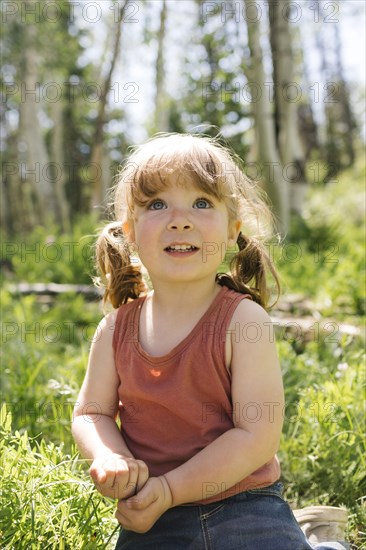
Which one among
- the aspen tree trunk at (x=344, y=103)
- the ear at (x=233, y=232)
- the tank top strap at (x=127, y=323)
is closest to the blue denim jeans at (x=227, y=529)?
the tank top strap at (x=127, y=323)

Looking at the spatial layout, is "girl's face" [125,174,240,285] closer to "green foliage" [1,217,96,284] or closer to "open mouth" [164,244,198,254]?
"open mouth" [164,244,198,254]

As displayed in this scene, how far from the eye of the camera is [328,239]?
8.61m

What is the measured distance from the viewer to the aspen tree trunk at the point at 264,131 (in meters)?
8.08

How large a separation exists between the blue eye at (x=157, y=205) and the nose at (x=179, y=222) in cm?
8

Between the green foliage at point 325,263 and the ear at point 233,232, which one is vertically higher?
the ear at point 233,232

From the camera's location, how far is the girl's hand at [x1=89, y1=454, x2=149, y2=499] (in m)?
1.65

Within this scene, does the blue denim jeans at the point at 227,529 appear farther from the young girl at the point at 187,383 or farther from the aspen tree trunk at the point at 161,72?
the aspen tree trunk at the point at 161,72

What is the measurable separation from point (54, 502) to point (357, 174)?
18.9 m

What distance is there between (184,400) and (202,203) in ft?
1.95

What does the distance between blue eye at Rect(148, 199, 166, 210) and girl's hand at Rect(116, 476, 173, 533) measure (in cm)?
80

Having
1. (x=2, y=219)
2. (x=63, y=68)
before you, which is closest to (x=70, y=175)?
(x=2, y=219)

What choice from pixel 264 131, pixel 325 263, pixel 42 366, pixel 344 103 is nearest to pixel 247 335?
pixel 42 366

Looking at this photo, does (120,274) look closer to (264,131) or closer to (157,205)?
(157,205)

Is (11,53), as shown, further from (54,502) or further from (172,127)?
(54,502)
